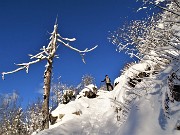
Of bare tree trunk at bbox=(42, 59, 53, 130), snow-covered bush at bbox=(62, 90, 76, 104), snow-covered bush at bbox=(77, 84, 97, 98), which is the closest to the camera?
bare tree trunk at bbox=(42, 59, 53, 130)

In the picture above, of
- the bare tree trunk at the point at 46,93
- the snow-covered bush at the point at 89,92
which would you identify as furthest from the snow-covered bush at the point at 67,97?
the bare tree trunk at the point at 46,93

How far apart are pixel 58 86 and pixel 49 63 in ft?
147

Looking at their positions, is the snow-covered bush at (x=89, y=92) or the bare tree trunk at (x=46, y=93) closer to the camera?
the bare tree trunk at (x=46, y=93)

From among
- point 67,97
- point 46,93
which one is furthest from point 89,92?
point 46,93

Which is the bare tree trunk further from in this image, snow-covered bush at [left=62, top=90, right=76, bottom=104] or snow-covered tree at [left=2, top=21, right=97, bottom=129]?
snow-covered bush at [left=62, top=90, right=76, bottom=104]

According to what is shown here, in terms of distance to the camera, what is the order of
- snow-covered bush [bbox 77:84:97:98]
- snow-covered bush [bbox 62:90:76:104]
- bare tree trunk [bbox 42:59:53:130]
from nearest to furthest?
bare tree trunk [bbox 42:59:53:130] → snow-covered bush [bbox 77:84:97:98] → snow-covered bush [bbox 62:90:76:104]

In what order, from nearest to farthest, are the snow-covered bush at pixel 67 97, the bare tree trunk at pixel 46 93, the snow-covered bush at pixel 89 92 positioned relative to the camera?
the bare tree trunk at pixel 46 93
the snow-covered bush at pixel 89 92
the snow-covered bush at pixel 67 97

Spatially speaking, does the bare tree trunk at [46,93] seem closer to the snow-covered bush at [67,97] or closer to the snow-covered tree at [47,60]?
the snow-covered tree at [47,60]

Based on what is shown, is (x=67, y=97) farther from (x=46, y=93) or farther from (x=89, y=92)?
(x=46, y=93)

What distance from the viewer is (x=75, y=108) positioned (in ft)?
51.1

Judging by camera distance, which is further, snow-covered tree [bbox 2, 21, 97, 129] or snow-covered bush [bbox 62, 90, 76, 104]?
snow-covered bush [bbox 62, 90, 76, 104]

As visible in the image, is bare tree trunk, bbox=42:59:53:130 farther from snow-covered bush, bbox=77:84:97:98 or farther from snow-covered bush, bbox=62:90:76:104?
snow-covered bush, bbox=62:90:76:104

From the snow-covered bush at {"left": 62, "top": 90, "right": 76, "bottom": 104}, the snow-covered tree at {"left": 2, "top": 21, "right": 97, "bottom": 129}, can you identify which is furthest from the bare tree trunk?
the snow-covered bush at {"left": 62, "top": 90, "right": 76, "bottom": 104}

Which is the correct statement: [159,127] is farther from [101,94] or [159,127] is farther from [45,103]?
[101,94]
